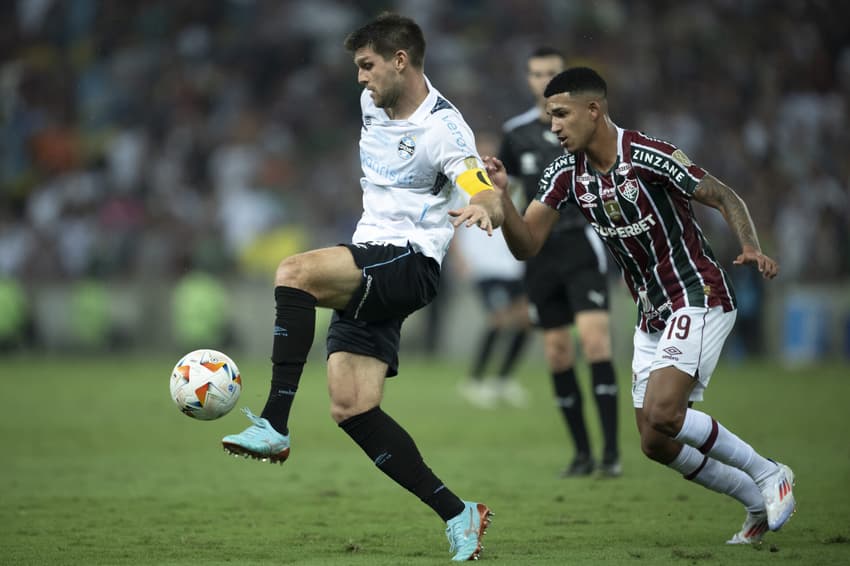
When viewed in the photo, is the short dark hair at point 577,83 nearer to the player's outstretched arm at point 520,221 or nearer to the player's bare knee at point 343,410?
the player's outstretched arm at point 520,221

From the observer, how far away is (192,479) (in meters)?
8.40

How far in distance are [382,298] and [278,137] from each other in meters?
16.6

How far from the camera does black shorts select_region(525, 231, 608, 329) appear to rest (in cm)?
866

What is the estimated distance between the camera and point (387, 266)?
224 inches

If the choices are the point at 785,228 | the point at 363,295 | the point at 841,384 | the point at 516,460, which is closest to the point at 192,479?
the point at 516,460

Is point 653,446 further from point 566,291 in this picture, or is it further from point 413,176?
point 566,291

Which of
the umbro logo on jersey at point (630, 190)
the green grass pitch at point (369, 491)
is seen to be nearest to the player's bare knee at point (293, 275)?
the green grass pitch at point (369, 491)

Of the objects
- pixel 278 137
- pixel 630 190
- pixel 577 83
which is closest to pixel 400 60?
pixel 577 83

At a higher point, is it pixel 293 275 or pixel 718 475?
pixel 293 275

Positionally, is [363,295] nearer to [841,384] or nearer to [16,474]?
[16,474]

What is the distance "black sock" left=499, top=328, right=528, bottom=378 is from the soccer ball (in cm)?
754

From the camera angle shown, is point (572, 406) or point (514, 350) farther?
point (514, 350)

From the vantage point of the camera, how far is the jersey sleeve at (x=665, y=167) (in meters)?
5.85

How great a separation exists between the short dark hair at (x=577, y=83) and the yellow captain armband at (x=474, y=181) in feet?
2.61
